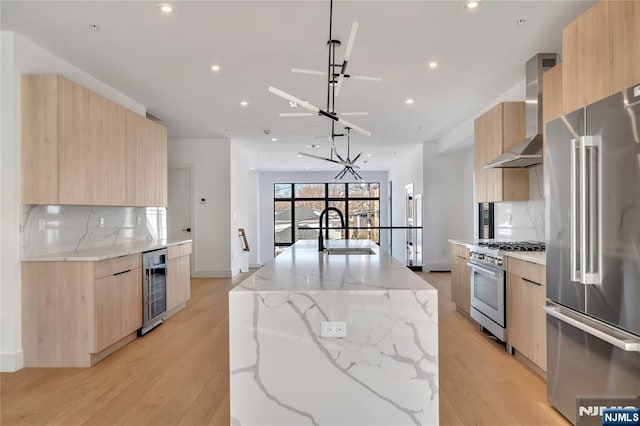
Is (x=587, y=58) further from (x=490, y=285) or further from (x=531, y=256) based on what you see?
(x=490, y=285)

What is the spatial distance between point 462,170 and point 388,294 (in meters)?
6.74

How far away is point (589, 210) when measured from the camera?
2.00 meters

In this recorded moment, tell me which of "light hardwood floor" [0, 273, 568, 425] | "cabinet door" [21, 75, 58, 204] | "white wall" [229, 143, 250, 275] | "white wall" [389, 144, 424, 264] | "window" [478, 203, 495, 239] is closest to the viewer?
"light hardwood floor" [0, 273, 568, 425]

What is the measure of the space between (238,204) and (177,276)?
3.37 metres

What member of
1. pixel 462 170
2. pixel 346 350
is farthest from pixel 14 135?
pixel 462 170

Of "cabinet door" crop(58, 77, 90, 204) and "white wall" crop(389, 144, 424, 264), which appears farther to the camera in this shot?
"white wall" crop(389, 144, 424, 264)

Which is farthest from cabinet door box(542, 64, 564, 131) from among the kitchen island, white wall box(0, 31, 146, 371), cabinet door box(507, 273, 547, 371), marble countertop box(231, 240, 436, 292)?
white wall box(0, 31, 146, 371)

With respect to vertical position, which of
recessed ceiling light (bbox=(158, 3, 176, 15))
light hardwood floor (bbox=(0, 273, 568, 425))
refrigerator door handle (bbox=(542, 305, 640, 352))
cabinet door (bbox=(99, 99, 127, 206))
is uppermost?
recessed ceiling light (bbox=(158, 3, 176, 15))

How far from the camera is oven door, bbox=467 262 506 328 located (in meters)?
3.46

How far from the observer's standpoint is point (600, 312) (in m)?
1.94

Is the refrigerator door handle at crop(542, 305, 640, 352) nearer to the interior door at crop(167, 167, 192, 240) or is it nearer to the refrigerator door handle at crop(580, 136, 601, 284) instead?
the refrigerator door handle at crop(580, 136, 601, 284)

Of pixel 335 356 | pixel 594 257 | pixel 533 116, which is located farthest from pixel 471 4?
pixel 335 356

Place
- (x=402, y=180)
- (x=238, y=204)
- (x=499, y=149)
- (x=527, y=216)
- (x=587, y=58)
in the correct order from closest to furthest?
1. (x=587, y=58)
2. (x=499, y=149)
3. (x=527, y=216)
4. (x=238, y=204)
5. (x=402, y=180)

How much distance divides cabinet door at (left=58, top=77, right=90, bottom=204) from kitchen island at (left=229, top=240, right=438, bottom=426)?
7.88 ft
